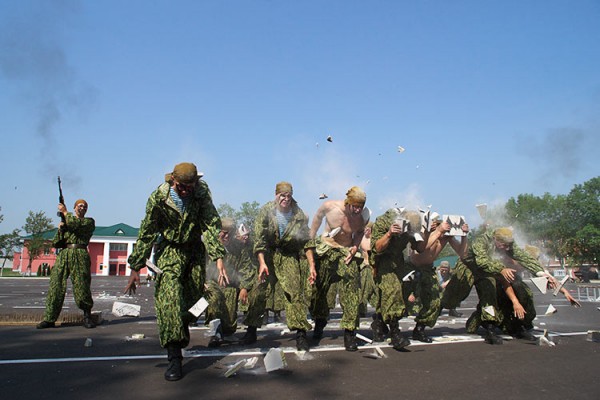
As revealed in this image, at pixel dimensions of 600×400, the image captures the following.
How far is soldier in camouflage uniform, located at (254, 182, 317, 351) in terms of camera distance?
551 cm

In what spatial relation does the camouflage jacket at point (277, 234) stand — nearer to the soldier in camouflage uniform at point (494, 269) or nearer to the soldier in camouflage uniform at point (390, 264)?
the soldier in camouflage uniform at point (390, 264)

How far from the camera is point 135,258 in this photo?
14.6 ft

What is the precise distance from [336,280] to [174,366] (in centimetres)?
248

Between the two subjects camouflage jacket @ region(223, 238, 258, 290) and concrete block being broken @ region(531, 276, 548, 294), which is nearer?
concrete block being broken @ region(531, 276, 548, 294)

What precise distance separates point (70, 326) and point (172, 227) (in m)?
4.07

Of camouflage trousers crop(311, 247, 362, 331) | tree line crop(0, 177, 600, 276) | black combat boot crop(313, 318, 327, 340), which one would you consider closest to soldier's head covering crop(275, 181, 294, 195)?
camouflage trousers crop(311, 247, 362, 331)

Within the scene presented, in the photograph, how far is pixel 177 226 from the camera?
4570 millimetres

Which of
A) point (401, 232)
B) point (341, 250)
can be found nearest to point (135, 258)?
point (341, 250)

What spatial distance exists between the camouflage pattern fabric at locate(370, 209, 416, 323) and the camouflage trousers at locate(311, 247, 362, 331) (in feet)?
0.99

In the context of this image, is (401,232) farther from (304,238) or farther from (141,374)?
(141,374)

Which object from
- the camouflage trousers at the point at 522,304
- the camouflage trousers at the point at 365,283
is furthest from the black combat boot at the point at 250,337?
the camouflage trousers at the point at 522,304

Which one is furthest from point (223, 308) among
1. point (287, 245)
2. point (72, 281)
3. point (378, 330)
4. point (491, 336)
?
point (491, 336)

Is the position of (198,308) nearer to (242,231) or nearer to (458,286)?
(242,231)

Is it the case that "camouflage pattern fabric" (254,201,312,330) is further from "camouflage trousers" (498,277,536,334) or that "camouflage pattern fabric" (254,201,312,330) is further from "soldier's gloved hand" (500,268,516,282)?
"camouflage trousers" (498,277,536,334)
